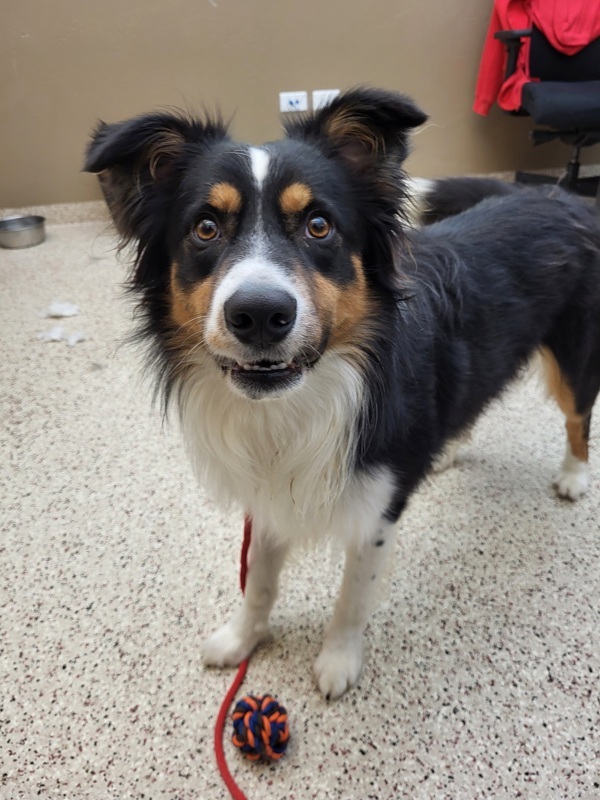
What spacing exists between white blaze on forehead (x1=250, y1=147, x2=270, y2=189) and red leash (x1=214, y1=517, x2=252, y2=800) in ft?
2.46

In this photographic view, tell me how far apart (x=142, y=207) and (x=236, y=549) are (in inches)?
38.3

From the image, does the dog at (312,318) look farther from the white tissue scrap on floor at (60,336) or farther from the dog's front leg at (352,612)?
the white tissue scrap on floor at (60,336)

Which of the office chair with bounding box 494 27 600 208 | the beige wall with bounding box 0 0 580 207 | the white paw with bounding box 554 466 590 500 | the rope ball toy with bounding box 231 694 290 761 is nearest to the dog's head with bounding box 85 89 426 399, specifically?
the rope ball toy with bounding box 231 694 290 761

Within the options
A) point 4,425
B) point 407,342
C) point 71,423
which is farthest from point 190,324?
point 4,425

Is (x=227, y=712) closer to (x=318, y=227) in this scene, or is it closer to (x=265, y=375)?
(x=265, y=375)

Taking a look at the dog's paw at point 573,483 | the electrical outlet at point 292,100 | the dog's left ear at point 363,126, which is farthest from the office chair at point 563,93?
the dog's left ear at point 363,126

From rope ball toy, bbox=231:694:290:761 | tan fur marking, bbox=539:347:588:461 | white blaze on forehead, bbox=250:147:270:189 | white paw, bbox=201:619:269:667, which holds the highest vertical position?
white blaze on forehead, bbox=250:147:270:189

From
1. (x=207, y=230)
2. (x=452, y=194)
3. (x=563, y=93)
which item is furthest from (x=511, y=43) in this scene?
(x=207, y=230)

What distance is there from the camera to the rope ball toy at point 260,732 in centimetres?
116

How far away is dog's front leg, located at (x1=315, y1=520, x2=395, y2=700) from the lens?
1307mm

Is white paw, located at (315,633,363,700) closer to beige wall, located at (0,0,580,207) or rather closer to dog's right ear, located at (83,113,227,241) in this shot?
dog's right ear, located at (83,113,227,241)

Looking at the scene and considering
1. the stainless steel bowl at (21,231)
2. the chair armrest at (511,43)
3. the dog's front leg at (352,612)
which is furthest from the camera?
the stainless steel bowl at (21,231)

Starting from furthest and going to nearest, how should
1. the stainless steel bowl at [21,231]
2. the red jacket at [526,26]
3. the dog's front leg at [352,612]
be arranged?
1. the stainless steel bowl at [21,231]
2. the red jacket at [526,26]
3. the dog's front leg at [352,612]

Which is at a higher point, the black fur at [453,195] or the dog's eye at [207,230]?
the dog's eye at [207,230]
